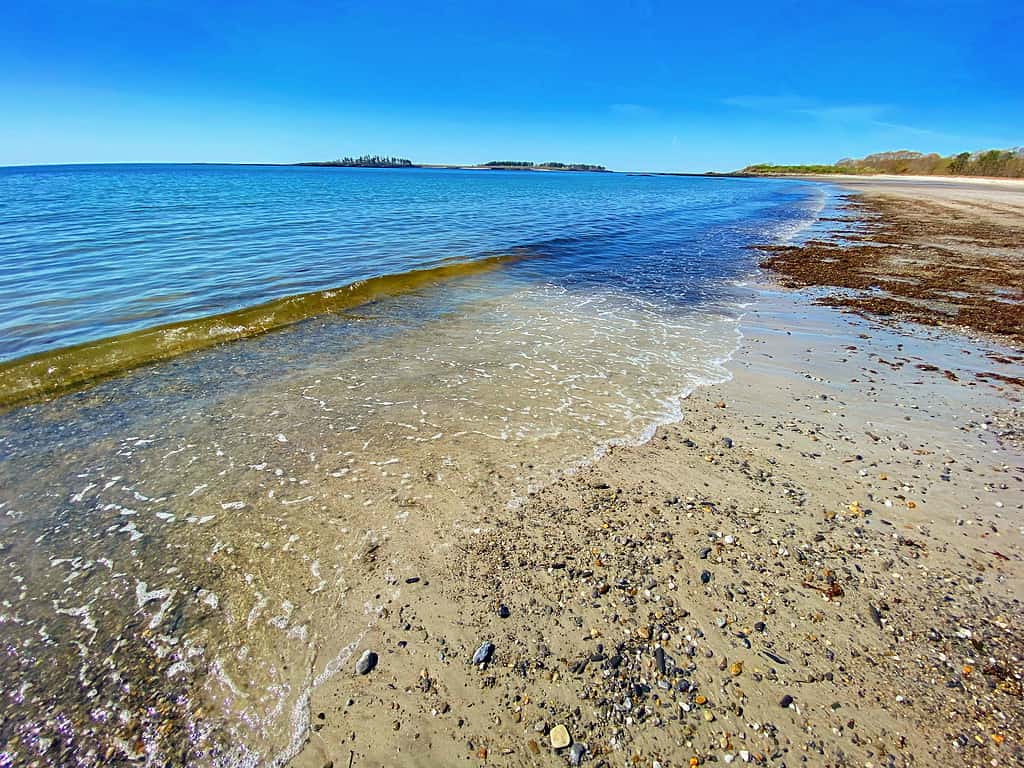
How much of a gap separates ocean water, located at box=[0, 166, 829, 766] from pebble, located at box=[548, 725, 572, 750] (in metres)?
1.55

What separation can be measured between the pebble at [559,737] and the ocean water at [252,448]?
5.07 feet

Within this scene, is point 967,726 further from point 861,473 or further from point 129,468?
point 129,468

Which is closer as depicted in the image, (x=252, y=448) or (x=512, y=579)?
(x=512, y=579)

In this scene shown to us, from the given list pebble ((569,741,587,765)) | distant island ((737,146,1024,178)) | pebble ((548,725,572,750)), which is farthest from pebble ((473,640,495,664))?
distant island ((737,146,1024,178))

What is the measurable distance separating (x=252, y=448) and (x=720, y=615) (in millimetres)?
5421

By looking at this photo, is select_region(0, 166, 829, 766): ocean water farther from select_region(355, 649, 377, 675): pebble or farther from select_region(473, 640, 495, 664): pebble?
select_region(473, 640, 495, 664): pebble

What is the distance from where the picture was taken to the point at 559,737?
2.77 meters

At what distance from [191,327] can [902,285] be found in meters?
19.0

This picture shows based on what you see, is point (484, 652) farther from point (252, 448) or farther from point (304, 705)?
point (252, 448)

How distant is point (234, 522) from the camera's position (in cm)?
458

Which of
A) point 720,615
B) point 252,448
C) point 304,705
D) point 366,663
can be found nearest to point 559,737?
point 366,663

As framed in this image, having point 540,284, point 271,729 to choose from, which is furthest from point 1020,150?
point 271,729

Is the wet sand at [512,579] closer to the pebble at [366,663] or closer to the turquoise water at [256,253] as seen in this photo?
the pebble at [366,663]

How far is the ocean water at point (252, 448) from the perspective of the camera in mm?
3154
